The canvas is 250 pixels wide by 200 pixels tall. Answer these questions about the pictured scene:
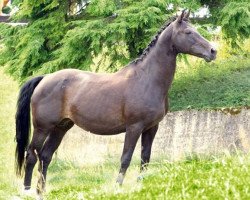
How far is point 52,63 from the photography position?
39.6 feet

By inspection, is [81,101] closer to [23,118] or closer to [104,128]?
[104,128]

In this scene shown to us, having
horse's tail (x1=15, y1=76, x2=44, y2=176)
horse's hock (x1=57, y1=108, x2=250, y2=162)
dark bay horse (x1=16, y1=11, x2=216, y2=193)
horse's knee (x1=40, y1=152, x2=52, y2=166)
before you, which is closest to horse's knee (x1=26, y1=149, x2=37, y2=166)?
dark bay horse (x1=16, y1=11, x2=216, y2=193)

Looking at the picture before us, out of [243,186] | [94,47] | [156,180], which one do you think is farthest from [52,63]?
[243,186]

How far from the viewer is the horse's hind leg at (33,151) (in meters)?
7.70

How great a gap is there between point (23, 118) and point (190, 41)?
9.22 ft

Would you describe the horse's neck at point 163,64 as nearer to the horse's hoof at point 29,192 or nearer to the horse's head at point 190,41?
the horse's head at point 190,41

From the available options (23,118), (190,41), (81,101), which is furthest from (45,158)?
(190,41)

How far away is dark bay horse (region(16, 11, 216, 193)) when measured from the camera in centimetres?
691

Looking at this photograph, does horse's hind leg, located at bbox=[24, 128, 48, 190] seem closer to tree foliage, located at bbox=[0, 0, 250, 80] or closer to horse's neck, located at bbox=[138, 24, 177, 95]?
horse's neck, located at bbox=[138, 24, 177, 95]

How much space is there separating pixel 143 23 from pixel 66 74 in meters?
4.23

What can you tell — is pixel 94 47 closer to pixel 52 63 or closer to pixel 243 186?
pixel 52 63

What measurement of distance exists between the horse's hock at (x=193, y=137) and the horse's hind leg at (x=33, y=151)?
3463mm

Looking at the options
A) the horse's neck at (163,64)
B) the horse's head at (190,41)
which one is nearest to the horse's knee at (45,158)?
the horse's neck at (163,64)

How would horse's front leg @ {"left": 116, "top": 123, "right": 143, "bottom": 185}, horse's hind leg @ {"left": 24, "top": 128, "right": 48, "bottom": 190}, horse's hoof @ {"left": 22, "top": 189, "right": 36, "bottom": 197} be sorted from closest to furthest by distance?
horse's front leg @ {"left": 116, "top": 123, "right": 143, "bottom": 185}
horse's hoof @ {"left": 22, "top": 189, "right": 36, "bottom": 197}
horse's hind leg @ {"left": 24, "top": 128, "right": 48, "bottom": 190}
